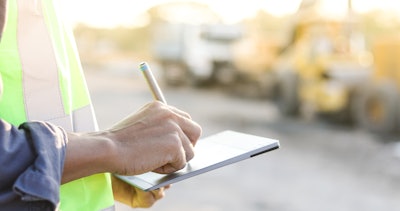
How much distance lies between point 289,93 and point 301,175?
17.4 ft

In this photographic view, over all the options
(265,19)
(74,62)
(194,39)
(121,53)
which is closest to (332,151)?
(74,62)

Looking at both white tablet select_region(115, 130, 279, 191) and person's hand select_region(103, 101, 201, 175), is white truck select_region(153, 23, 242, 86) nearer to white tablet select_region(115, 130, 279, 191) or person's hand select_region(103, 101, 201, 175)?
white tablet select_region(115, 130, 279, 191)

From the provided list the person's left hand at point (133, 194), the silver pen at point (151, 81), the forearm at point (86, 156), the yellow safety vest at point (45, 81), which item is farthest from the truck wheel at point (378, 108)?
the forearm at point (86, 156)

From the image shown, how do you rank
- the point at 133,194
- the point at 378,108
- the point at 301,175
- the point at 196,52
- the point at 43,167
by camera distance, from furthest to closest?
the point at 196,52
the point at 378,108
the point at 301,175
the point at 133,194
the point at 43,167

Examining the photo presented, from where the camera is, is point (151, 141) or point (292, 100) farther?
point (292, 100)

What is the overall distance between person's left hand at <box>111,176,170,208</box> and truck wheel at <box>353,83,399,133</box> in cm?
864

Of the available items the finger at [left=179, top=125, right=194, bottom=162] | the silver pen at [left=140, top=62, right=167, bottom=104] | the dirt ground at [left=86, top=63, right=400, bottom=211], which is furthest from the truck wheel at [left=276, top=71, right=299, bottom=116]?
the finger at [left=179, top=125, right=194, bottom=162]

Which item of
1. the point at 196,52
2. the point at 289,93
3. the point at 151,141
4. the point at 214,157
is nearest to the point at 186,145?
the point at 151,141

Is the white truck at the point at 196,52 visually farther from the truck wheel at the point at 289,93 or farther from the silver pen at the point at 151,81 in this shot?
the silver pen at the point at 151,81

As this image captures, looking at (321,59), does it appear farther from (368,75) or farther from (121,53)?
(121,53)

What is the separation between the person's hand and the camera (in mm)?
1043

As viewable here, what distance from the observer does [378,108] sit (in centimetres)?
1000

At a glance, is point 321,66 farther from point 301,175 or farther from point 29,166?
point 29,166

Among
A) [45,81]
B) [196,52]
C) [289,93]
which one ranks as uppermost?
[45,81]
